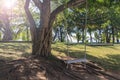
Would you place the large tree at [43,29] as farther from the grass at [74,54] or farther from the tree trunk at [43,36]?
the grass at [74,54]

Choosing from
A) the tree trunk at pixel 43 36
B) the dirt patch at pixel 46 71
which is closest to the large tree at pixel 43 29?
the tree trunk at pixel 43 36

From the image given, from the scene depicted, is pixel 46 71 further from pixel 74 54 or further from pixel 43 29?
pixel 74 54

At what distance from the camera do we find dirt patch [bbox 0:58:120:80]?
25.7 ft

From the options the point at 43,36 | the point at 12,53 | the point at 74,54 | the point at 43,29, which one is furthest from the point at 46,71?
the point at 74,54

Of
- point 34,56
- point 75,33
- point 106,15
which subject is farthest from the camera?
point 75,33

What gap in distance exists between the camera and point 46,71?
8508mm

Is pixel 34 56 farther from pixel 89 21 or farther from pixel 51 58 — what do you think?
pixel 89 21

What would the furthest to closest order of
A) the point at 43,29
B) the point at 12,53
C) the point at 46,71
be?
the point at 12,53, the point at 43,29, the point at 46,71

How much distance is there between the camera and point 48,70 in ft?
28.2

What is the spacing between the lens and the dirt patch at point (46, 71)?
785cm

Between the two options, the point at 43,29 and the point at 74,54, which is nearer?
the point at 43,29

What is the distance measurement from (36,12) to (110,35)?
1219 centimetres

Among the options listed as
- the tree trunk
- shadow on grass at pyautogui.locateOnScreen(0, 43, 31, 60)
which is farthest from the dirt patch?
shadow on grass at pyautogui.locateOnScreen(0, 43, 31, 60)

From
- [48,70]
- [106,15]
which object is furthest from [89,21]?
[48,70]
